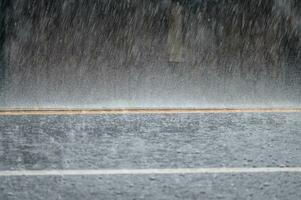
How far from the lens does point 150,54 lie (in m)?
7.09

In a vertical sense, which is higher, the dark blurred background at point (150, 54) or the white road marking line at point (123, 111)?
the dark blurred background at point (150, 54)

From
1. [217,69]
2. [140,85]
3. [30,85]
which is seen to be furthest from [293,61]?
[30,85]

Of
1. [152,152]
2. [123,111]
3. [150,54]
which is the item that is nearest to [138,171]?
[152,152]

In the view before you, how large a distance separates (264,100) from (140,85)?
1.47 m

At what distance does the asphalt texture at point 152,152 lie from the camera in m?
3.47

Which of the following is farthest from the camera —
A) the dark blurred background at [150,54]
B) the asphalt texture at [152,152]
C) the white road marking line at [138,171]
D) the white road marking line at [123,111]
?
the dark blurred background at [150,54]

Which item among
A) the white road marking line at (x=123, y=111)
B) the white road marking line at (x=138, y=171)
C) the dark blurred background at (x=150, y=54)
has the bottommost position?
the white road marking line at (x=138, y=171)

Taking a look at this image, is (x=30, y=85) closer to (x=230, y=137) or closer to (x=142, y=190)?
(x=230, y=137)

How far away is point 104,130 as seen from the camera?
5.57 meters

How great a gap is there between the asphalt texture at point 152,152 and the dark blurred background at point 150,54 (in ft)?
2.02

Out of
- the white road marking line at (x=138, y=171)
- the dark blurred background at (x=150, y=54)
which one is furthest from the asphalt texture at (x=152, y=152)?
the dark blurred background at (x=150, y=54)

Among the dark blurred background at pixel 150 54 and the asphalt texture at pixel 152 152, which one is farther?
the dark blurred background at pixel 150 54

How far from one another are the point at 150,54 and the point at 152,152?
8.80ft

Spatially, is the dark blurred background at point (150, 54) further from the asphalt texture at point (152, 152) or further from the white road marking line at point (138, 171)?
the white road marking line at point (138, 171)
